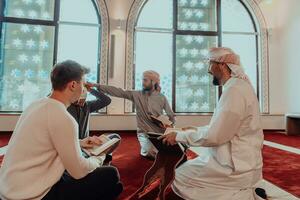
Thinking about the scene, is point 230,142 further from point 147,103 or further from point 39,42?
point 39,42

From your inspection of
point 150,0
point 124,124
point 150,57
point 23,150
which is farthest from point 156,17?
point 23,150

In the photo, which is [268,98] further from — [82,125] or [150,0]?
[82,125]

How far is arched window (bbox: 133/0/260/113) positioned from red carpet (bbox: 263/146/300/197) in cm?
294

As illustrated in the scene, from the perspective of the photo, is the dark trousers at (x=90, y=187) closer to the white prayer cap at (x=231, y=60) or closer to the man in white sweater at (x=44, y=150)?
the man in white sweater at (x=44, y=150)

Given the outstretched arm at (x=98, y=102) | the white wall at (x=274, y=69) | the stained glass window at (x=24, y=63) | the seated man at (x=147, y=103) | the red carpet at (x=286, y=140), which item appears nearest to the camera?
the outstretched arm at (x=98, y=102)

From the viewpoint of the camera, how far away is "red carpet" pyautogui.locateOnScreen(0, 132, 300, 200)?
2.33 m

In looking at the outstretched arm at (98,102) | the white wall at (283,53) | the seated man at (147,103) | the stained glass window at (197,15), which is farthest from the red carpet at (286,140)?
the outstretched arm at (98,102)

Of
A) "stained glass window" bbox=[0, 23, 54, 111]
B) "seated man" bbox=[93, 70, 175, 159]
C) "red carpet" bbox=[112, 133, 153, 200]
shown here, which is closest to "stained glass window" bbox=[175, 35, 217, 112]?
"red carpet" bbox=[112, 133, 153, 200]

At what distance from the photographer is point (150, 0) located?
6582mm

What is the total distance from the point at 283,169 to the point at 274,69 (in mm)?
4559

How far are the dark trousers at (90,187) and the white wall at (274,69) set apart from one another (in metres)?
4.52

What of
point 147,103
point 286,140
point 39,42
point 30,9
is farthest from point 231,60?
point 30,9

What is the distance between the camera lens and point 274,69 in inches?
270

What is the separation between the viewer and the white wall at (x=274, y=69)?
6.08 meters
